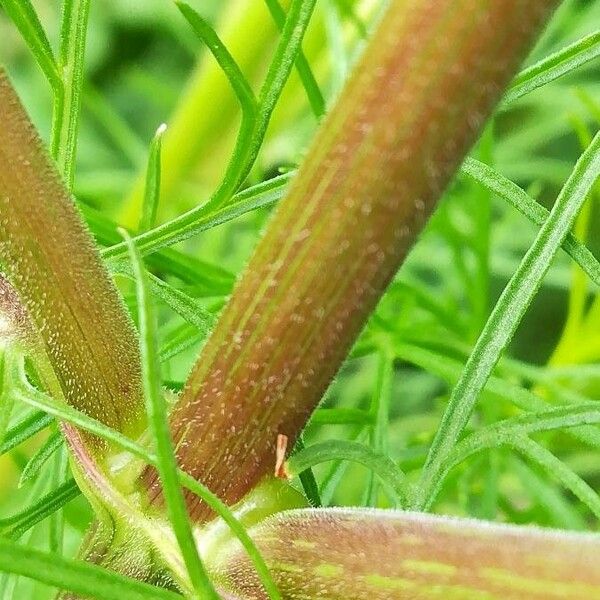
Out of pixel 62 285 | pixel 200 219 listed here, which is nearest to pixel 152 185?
pixel 200 219

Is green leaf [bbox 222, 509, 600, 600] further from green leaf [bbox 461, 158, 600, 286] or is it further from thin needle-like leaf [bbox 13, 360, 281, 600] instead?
green leaf [bbox 461, 158, 600, 286]

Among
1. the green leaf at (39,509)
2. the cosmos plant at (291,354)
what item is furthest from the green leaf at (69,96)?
the green leaf at (39,509)

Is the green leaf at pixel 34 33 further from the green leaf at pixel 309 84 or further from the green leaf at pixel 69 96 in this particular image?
the green leaf at pixel 309 84

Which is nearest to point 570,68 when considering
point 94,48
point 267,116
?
point 267,116

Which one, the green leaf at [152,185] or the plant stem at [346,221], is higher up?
the green leaf at [152,185]

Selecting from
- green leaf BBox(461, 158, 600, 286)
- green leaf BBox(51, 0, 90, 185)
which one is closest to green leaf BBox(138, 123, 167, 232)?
green leaf BBox(51, 0, 90, 185)

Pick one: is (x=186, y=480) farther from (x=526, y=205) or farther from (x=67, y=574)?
(x=526, y=205)

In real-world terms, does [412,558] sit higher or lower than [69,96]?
lower
